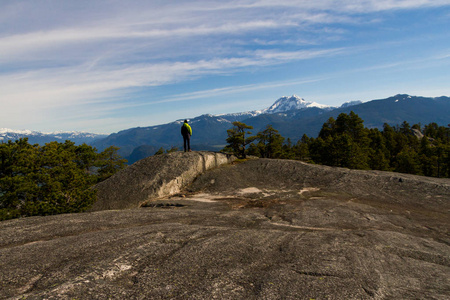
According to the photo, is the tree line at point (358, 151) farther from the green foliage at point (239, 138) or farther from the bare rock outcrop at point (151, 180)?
the bare rock outcrop at point (151, 180)

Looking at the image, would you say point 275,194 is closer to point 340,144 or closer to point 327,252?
point 327,252

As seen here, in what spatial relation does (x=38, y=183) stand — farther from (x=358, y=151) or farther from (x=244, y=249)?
(x=358, y=151)

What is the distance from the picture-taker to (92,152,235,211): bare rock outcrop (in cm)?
2647

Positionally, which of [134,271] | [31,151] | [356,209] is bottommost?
[356,209]

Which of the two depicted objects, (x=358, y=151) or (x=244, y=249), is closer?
(x=244, y=249)

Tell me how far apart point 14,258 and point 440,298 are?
708 inches

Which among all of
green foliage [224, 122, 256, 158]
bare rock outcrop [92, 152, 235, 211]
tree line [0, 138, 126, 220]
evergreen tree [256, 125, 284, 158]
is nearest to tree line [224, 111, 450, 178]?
evergreen tree [256, 125, 284, 158]

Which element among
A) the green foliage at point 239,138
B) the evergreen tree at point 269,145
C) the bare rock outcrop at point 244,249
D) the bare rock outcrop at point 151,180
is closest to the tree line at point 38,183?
the bare rock outcrop at point 151,180

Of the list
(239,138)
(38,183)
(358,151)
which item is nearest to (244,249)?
(239,138)

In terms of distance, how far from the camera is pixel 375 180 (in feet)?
93.4

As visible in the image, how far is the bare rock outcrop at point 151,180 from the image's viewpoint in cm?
2647

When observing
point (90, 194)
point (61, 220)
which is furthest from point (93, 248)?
point (90, 194)

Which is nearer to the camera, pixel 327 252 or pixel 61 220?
pixel 327 252

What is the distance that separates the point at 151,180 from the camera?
28.3 metres
